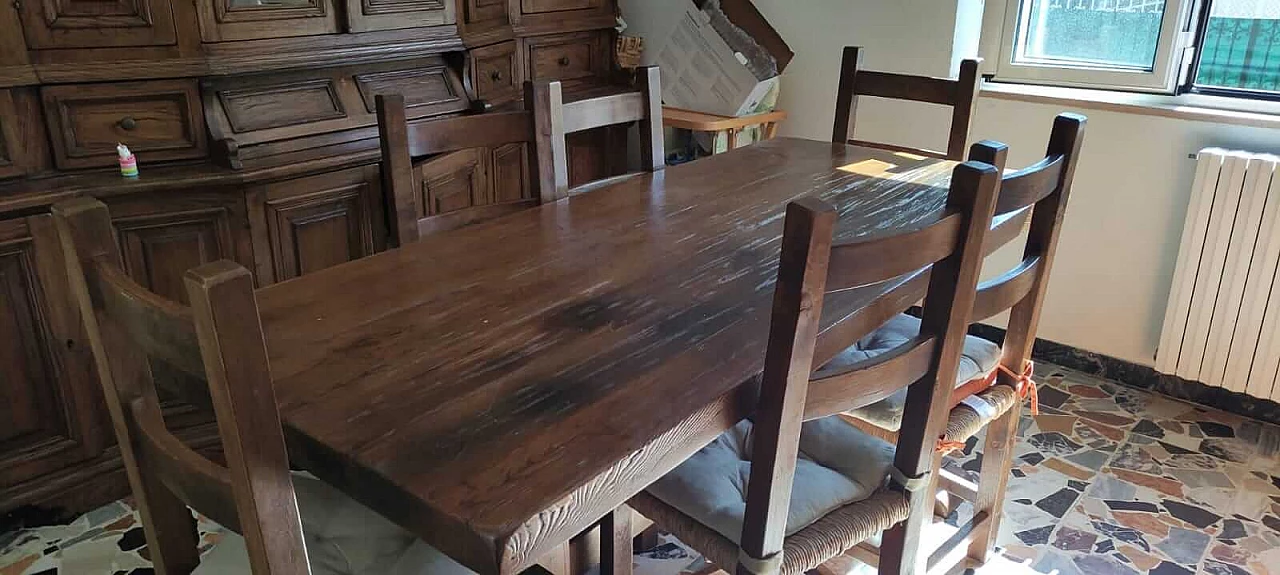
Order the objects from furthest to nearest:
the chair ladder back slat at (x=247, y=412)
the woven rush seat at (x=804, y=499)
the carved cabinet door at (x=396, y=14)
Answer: the carved cabinet door at (x=396, y=14)
the woven rush seat at (x=804, y=499)
the chair ladder back slat at (x=247, y=412)

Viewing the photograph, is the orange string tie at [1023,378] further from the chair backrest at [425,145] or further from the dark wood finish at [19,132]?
the dark wood finish at [19,132]

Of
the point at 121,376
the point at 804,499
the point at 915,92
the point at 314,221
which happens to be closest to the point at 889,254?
the point at 804,499

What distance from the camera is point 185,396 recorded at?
3.21ft

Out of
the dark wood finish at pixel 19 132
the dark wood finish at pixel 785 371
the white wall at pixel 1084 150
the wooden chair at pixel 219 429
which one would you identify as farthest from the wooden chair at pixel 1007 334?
the dark wood finish at pixel 19 132

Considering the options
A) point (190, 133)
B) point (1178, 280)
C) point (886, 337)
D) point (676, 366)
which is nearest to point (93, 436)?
point (190, 133)

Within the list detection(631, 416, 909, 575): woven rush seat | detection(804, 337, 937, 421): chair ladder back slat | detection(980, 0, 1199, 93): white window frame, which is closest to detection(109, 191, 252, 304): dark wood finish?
detection(631, 416, 909, 575): woven rush seat

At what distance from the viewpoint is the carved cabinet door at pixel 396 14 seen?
2.30m

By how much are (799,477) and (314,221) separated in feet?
4.93

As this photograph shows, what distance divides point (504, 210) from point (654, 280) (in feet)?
1.80

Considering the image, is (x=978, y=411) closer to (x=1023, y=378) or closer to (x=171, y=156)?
(x=1023, y=378)

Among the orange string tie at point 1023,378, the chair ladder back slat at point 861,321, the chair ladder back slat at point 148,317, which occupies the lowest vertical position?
the orange string tie at point 1023,378

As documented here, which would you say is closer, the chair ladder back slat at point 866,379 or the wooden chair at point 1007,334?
the chair ladder back slat at point 866,379

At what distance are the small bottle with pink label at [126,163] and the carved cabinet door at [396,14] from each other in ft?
2.09

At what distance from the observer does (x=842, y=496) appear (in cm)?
135
